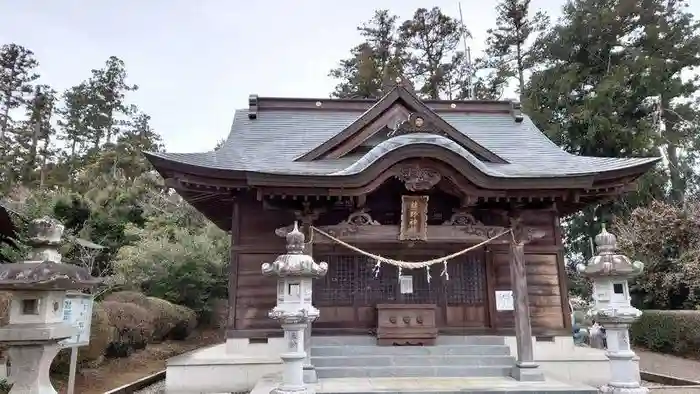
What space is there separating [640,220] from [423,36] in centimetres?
1830

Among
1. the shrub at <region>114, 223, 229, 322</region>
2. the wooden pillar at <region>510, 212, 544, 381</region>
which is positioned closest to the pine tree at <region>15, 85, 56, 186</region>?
the shrub at <region>114, 223, 229, 322</region>

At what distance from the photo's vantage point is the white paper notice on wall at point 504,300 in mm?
8609

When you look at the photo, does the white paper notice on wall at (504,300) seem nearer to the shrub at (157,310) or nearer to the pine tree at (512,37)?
the shrub at (157,310)

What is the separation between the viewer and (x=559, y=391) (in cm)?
660

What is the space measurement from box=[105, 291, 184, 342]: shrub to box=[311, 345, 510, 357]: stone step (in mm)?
6392

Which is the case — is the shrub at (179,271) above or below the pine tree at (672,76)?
below

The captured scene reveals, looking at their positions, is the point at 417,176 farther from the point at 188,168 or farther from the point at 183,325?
the point at 183,325

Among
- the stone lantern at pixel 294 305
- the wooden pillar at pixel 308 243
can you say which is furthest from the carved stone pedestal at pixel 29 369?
the wooden pillar at pixel 308 243

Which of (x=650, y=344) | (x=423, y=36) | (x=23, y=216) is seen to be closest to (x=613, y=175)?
→ (x=650, y=344)

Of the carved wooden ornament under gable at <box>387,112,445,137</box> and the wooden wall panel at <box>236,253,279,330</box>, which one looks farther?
the carved wooden ornament under gable at <box>387,112,445,137</box>

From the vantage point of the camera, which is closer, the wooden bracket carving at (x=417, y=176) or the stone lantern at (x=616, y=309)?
the stone lantern at (x=616, y=309)

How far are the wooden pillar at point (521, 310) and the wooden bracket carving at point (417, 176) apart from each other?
1708mm

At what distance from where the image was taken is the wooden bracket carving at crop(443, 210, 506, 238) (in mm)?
7766

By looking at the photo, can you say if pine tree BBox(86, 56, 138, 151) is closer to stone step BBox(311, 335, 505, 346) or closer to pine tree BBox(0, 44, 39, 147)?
pine tree BBox(0, 44, 39, 147)
